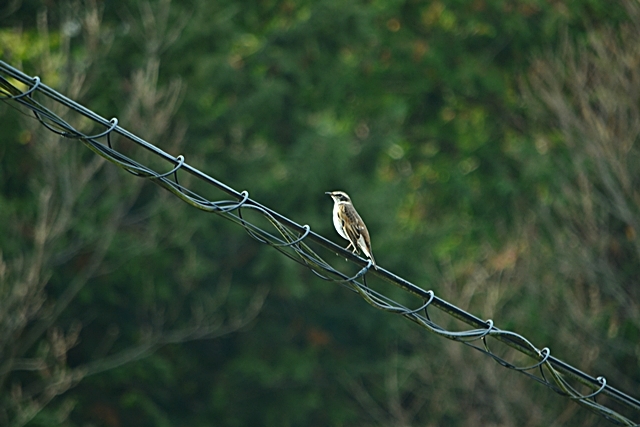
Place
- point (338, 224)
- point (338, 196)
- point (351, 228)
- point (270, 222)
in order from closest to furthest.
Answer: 1. point (270, 222)
2. point (351, 228)
3. point (338, 224)
4. point (338, 196)

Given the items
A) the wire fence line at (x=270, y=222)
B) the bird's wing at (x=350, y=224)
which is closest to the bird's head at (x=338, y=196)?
the bird's wing at (x=350, y=224)

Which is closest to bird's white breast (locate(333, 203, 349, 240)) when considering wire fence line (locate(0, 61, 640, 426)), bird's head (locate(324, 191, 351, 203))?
bird's head (locate(324, 191, 351, 203))

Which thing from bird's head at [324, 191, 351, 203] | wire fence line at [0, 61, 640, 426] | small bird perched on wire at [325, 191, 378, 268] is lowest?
wire fence line at [0, 61, 640, 426]

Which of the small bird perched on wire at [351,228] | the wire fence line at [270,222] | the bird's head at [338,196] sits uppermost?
the bird's head at [338,196]

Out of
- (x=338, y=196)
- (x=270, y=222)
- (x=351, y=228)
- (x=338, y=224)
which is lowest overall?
(x=270, y=222)

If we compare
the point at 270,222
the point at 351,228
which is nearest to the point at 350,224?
the point at 351,228

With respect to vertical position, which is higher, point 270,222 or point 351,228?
point 351,228

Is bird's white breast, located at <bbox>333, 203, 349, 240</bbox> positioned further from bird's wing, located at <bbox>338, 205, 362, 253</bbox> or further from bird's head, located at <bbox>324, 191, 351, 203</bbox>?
bird's head, located at <bbox>324, 191, 351, 203</bbox>

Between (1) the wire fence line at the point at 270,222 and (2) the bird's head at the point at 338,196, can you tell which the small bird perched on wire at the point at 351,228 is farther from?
(1) the wire fence line at the point at 270,222

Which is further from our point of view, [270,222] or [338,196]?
[338,196]

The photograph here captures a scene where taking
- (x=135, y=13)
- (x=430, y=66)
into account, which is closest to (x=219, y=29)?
(x=135, y=13)

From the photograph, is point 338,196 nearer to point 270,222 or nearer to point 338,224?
point 338,224

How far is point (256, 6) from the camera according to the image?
78.6 feet

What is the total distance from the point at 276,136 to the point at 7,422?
9.25 metres
